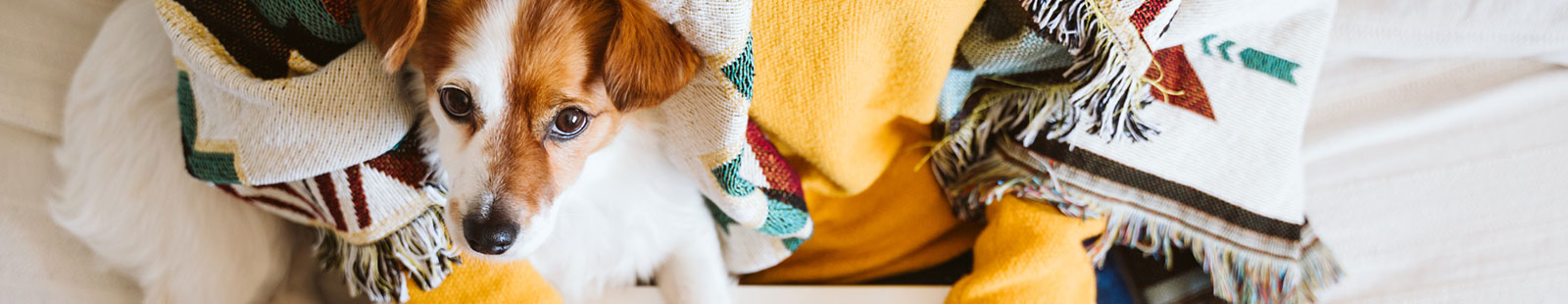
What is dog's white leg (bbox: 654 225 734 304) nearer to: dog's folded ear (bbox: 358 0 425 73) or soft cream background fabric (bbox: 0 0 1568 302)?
dog's folded ear (bbox: 358 0 425 73)

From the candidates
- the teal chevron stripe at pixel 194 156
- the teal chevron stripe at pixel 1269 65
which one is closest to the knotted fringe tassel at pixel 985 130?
the teal chevron stripe at pixel 1269 65

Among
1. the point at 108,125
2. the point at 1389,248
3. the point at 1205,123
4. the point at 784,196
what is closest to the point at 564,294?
the point at 784,196

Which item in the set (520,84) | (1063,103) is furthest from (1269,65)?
(520,84)

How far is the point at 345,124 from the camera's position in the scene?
701mm

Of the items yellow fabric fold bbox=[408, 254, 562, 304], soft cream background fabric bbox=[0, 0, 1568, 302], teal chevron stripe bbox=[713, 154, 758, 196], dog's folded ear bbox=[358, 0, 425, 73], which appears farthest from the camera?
soft cream background fabric bbox=[0, 0, 1568, 302]

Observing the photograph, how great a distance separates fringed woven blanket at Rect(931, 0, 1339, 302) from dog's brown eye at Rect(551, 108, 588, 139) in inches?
17.3

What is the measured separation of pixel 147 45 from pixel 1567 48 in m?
1.82

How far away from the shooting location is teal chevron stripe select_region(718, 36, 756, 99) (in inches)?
26.0

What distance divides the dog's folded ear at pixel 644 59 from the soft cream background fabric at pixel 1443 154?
98 cm

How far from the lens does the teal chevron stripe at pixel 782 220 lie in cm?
87

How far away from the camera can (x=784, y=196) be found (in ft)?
2.89

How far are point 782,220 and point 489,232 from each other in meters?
0.34

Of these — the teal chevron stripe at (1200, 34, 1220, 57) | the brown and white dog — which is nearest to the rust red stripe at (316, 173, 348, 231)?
the brown and white dog

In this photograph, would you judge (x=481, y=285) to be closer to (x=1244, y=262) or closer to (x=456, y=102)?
(x=456, y=102)
